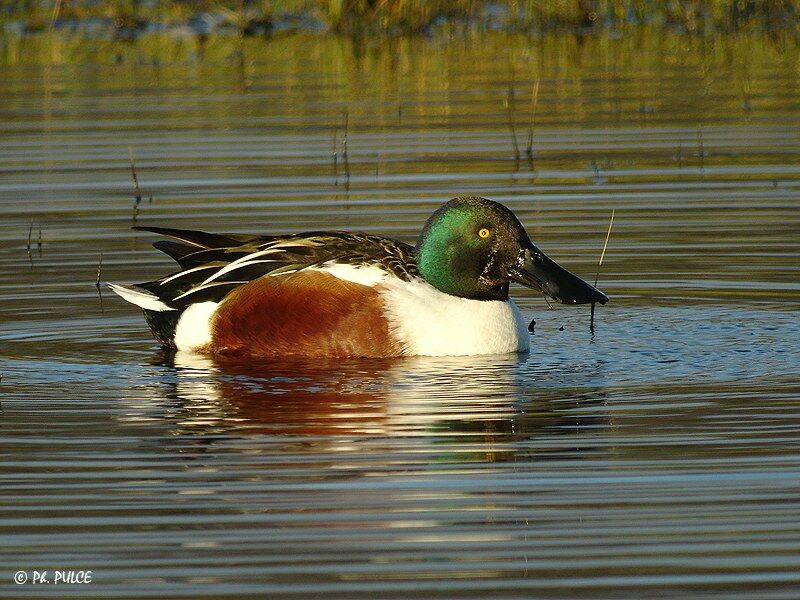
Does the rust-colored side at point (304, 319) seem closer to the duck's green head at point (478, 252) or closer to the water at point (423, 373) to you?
the water at point (423, 373)

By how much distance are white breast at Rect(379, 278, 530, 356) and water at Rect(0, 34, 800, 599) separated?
6.0 inches

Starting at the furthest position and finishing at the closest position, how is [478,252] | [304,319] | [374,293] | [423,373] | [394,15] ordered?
[394,15] < [478,252] < [304,319] < [374,293] < [423,373]

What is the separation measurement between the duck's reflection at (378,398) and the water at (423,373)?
0.07ft

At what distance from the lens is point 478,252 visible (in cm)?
780

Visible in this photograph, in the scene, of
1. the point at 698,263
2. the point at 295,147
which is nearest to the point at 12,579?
the point at 698,263

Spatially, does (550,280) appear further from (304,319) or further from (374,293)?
(304,319)

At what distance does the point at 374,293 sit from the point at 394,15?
12463mm

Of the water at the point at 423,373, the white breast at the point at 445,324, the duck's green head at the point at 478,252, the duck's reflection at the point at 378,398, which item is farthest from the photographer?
the duck's green head at the point at 478,252

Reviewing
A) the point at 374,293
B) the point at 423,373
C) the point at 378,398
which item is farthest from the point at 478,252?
the point at 378,398

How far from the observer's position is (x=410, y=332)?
7555 mm

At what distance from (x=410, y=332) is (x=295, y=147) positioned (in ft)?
19.2

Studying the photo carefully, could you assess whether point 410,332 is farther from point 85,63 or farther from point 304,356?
point 85,63

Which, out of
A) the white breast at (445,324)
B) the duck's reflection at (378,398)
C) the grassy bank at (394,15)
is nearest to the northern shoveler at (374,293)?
the white breast at (445,324)

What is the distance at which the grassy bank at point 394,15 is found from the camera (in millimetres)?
19344
